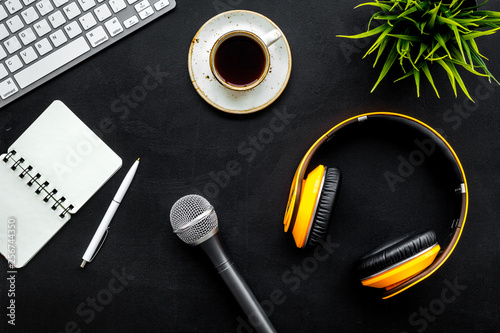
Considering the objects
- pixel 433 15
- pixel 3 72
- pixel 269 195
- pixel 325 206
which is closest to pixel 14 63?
pixel 3 72

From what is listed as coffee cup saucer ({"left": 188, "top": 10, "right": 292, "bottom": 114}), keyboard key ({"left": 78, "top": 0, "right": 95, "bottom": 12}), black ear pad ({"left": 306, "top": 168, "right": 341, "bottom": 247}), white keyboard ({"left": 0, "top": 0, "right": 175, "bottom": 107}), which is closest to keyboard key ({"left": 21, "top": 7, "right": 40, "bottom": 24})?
white keyboard ({"left": 0, "top": 0, "right": 175, "bottom": 107})

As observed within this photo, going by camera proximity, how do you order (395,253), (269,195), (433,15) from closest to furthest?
(433,15)
(395,253)
(269,195)

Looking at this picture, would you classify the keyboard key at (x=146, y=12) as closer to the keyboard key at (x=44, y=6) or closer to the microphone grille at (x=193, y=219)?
the keyboard key at (x=44, y=6)

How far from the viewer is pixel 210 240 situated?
87 centimetres

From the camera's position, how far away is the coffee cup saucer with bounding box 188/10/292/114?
0.88m

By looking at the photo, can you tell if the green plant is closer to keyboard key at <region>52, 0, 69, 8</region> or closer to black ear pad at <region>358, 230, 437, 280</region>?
black ear pad at <region>358, 230, 437, 280</region>

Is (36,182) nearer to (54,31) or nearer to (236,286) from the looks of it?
(54,31)

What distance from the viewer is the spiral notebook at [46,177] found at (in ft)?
2.98

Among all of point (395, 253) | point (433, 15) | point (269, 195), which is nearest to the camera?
point (433, 15)

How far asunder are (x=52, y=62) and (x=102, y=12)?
0.53 feet

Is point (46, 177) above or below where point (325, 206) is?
A: above

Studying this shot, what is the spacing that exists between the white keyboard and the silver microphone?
0.42 meters

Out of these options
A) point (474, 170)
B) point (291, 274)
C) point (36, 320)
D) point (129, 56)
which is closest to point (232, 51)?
point (129, 56)

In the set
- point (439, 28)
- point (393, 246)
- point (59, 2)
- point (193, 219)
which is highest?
point (59, 2)
